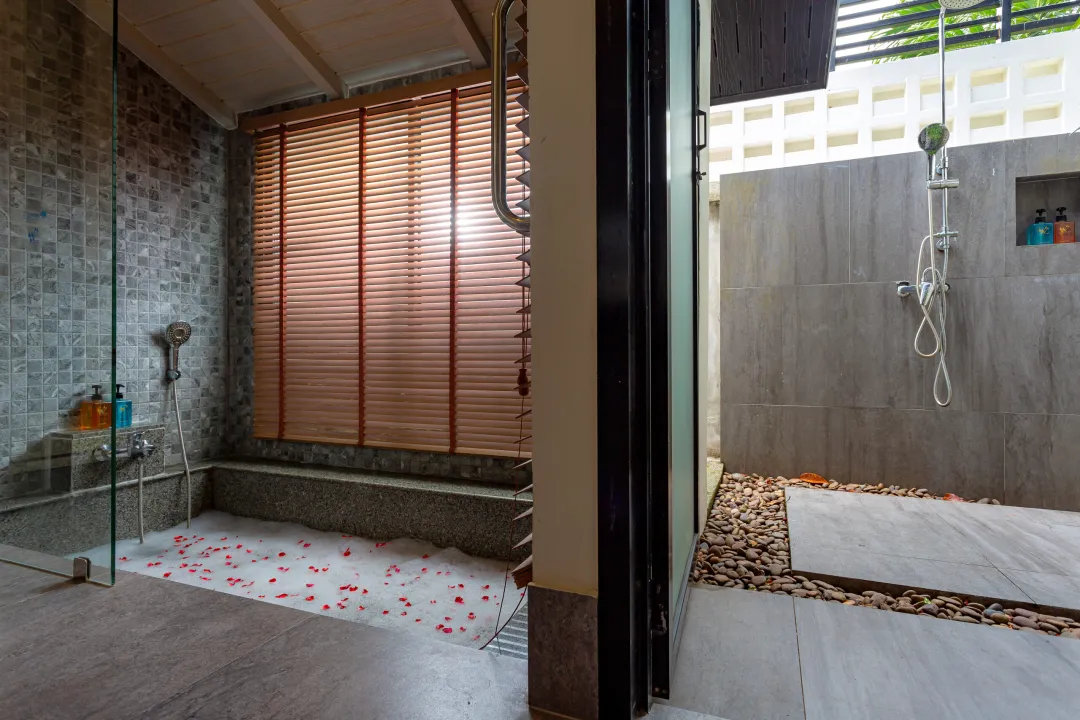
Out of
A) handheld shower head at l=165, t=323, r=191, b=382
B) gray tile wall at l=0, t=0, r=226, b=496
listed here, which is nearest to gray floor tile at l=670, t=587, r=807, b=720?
gray tile wall at l=0, t=0, r=226, b=496

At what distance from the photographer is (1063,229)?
275cm

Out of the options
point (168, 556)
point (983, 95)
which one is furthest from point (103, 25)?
point (983, 95)

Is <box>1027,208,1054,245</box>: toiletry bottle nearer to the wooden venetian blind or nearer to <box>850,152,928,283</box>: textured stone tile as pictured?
<box>850,152,928,283</box>: textured stone tile

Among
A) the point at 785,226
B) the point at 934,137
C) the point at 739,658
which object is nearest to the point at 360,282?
the point at 785,226

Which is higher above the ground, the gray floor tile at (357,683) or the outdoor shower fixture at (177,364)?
the outdoor shower fixture at (177,364)

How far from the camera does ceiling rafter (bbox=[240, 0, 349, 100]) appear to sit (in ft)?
9.73

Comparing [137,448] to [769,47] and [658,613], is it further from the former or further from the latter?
[769,47]

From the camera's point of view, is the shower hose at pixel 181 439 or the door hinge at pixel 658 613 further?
the shower hose at pixel 181 439

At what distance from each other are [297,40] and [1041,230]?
4.31 m

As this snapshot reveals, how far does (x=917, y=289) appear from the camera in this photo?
2928 millimetres

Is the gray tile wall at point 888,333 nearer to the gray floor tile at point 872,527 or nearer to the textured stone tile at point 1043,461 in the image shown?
the textured stone tile at point 1043,461

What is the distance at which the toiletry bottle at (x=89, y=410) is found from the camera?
5.99ft

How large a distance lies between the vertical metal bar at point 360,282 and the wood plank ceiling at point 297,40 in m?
0.36

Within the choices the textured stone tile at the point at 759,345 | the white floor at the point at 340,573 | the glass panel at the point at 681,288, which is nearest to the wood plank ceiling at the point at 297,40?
the glass panel at the point at 681,288
